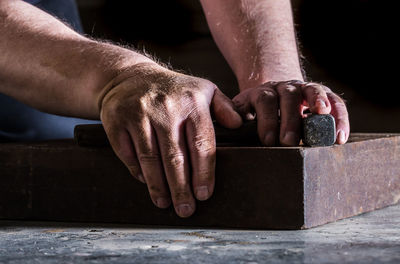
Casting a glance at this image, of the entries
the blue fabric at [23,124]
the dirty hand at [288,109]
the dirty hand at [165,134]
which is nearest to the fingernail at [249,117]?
the dirty hand at [288,109]

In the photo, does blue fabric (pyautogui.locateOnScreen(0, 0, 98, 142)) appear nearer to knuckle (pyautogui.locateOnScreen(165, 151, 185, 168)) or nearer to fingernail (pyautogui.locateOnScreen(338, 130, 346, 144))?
knuckle (pyautogui.locateOnScreen(165, 151, 185, 168))

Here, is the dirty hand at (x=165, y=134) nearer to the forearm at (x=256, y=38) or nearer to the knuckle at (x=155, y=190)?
the knuckle at (x=155, y=190)

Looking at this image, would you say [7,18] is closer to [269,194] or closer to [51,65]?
[51,65]

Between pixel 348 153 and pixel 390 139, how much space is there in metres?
0.20

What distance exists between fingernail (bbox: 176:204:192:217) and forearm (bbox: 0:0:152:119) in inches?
10.7

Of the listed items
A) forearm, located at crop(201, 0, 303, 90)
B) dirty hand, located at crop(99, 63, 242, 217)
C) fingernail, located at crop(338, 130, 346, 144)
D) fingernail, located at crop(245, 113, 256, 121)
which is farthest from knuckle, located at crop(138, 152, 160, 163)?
forearm, located at crop(201, 0, 303, 90)

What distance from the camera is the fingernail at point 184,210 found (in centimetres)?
119

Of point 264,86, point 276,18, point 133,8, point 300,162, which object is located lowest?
point 300,162

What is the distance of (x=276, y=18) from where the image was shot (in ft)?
6.16

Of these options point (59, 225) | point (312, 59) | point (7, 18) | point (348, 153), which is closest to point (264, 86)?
point (348, 153)

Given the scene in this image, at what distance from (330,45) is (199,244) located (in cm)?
255

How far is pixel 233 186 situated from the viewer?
1.20m

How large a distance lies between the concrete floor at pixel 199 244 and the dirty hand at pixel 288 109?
0.17 meters

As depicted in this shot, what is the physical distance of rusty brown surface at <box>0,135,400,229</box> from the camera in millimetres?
1163
